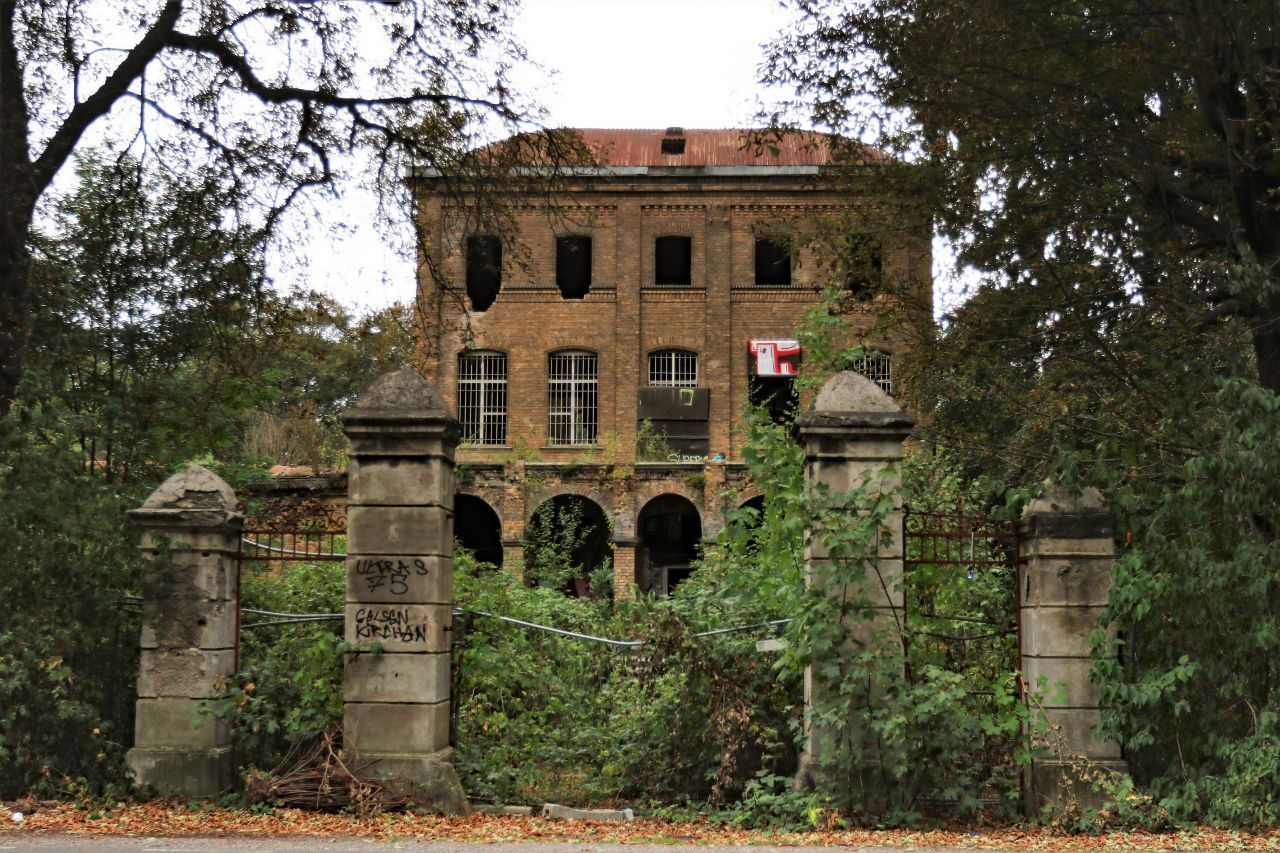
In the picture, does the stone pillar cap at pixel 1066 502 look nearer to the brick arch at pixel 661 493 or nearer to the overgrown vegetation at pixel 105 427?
the overgrown vegetation at pixel 105 427

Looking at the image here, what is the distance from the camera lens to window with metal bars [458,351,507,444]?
31141 millimetres

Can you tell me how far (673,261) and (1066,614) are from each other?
25937 mm

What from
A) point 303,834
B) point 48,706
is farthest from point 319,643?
point 48,706

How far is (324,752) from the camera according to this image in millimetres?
7828

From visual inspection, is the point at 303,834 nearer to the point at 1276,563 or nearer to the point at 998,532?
the point at 998,532

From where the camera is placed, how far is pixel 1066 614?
7.49 metres

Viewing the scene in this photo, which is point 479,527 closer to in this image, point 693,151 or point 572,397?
point 572,397

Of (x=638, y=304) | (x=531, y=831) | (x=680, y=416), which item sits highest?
(x=638, y=304)

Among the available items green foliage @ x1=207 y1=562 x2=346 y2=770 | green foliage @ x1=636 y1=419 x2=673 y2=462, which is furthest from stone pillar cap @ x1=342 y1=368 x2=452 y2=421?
green foliage @ x1=636 y1=419 x2=673 y2=462

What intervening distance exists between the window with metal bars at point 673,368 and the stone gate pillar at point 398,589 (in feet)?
77.4

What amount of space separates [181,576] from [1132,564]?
20.2 feet

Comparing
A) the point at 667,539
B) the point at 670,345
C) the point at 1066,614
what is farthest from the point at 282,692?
the point at 670,345

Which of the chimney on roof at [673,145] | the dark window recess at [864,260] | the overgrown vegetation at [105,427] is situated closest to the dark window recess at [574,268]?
the chimney on roof at [673,145]

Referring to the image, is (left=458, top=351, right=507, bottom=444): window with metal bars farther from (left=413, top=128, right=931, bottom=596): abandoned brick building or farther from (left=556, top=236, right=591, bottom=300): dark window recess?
(left=556, top=236, right=591, bottom=300): dark window recess
